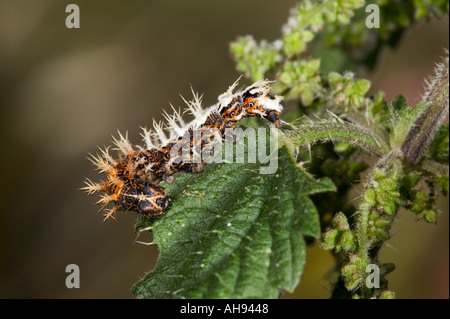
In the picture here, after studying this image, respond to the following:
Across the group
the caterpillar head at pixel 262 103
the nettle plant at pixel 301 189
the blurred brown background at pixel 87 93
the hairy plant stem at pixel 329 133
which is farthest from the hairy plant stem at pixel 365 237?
the blurred brown background at pixel 87 93

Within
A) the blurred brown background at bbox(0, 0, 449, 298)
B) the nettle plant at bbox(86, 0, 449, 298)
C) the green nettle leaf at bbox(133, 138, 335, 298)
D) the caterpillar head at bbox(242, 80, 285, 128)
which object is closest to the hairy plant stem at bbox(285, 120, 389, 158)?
the nettle plant at bbox(86, 0, 449, 298)

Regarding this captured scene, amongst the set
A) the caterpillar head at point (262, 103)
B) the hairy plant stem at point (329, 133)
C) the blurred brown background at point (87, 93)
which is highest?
the blurred brown background at point (87, 93)

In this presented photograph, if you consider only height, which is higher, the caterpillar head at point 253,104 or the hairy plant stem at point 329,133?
the caterpillar head at point 253,104

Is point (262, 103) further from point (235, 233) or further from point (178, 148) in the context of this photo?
point (235, 233)

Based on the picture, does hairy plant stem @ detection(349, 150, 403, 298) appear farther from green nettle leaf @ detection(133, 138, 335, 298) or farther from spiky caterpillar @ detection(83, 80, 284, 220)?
spiky caterpillar @ detection(83, 80, 284, 220)

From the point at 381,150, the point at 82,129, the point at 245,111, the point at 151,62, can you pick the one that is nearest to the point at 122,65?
the point at 151,62

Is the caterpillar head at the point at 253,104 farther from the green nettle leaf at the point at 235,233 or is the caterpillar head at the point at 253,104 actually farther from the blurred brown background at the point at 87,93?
the blurred brown background at the point at 87,93

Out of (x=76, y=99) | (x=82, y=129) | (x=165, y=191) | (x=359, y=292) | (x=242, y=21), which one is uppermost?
(x=242, y=21)

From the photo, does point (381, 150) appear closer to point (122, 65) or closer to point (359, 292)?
point (359, 292)
